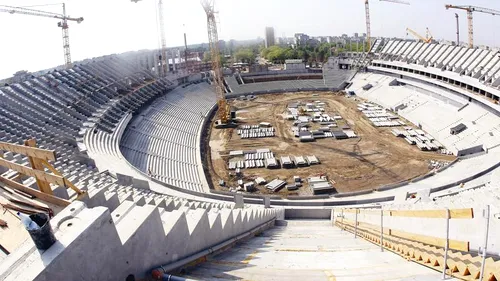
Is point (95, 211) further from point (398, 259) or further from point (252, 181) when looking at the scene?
point (252, 181)

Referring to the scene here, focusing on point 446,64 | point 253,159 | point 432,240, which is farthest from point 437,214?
point 446,64

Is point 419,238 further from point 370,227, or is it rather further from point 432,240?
point 370,227

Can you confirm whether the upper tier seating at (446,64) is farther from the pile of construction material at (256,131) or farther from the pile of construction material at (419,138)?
the pile of construction material at (256,131)

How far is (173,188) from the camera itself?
2127 centimetres

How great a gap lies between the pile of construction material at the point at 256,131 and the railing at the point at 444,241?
28.7m

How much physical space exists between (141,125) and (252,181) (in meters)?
14.4

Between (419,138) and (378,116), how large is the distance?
30.0 feet

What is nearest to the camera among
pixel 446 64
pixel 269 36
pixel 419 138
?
pixel 419 138

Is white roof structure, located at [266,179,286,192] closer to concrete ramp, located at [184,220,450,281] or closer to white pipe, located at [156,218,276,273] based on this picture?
white pipe, located at [156,218,276,273]

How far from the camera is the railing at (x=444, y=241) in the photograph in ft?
15.3

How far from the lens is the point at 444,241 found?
5848 millimetres

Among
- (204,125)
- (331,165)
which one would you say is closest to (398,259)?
(331,165)

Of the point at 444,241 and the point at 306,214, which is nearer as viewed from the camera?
the point at 444,241

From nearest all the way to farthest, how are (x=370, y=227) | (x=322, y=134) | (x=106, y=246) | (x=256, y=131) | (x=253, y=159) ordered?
(x=106, y=246), (x=370, y=227), (x=253, y=159), (x=322, y=134), (x=256, y=131)
